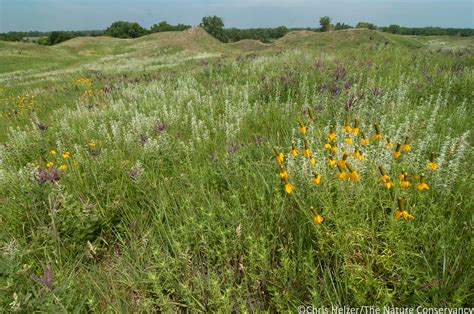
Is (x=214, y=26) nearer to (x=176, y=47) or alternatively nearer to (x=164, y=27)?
(x=164, y=27)

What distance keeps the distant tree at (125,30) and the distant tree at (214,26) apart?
25498 mm

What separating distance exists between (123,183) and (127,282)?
1342mm

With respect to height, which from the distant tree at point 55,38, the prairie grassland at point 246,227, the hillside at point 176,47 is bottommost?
the prairie grassland at point 246,227

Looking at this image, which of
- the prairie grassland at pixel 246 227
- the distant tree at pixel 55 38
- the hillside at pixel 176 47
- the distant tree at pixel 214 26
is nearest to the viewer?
the prairie grassland at pixel 246 227

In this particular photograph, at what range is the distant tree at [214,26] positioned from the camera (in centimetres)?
9875

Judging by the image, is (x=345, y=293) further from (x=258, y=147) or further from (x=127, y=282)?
(x=258, y=147)

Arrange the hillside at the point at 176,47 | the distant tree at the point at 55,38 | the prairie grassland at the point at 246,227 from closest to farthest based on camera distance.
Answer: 1. the prairie grassland at the point at 246,227
2. the hillside at the point at 176,47
3. the distant tree at the point at 55,38

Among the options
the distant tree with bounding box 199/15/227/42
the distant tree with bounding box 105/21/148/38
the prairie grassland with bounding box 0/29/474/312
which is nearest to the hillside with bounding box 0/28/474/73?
the prairie grassland with bounding box 0/29/474/312

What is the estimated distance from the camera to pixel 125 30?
108 m

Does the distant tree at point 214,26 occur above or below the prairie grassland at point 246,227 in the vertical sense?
above

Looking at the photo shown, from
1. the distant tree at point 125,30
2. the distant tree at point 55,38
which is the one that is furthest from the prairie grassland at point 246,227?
the distant tree at point 125,30

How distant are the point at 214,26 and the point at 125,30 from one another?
34.7 metres

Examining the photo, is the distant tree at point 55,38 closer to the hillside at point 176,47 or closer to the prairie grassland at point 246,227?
the hillside at point 176,47

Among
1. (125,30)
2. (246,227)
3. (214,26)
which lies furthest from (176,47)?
(125,30)
